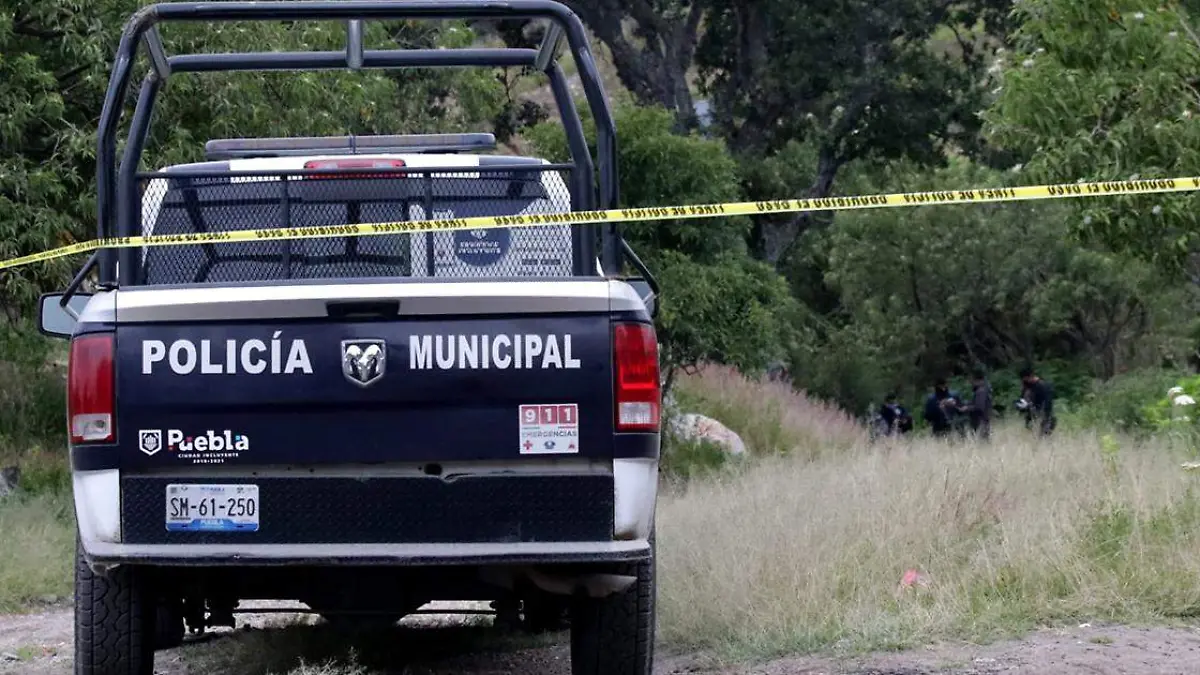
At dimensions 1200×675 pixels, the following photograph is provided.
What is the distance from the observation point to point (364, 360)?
17.6 feet

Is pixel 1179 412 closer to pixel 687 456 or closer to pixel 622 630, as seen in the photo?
pixel 687 456

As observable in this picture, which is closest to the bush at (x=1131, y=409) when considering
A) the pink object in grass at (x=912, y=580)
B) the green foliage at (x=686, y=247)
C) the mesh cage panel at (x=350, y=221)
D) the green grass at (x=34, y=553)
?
the green foliage at (x=686, y=247)

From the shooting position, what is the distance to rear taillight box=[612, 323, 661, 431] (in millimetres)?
5422

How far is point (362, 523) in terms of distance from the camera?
544 centimetres

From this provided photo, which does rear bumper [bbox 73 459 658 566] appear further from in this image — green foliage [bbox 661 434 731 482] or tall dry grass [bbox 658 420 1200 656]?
green foliage [bbox 661 434 731 482]

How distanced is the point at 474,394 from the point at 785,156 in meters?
29.3

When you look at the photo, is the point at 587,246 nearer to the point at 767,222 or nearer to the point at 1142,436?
the point at 1142,436

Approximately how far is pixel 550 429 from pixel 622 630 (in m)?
0.90

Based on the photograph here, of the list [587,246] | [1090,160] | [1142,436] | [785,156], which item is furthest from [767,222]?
[587,246]

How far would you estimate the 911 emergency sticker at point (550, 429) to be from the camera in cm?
539

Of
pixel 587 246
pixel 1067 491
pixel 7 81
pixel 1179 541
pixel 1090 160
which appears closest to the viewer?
pixel 587 246

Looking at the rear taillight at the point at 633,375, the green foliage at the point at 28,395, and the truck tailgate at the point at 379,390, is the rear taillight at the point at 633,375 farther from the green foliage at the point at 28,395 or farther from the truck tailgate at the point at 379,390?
the green foliage at the point at 28,395

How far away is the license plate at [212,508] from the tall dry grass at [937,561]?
238 cm

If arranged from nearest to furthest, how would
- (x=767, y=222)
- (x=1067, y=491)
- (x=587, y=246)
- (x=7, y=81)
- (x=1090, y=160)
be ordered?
(x=587, y=246), (x=1067, y=491), (x=1090, y=160), (x=7, y=81), (x=767, y=222)
